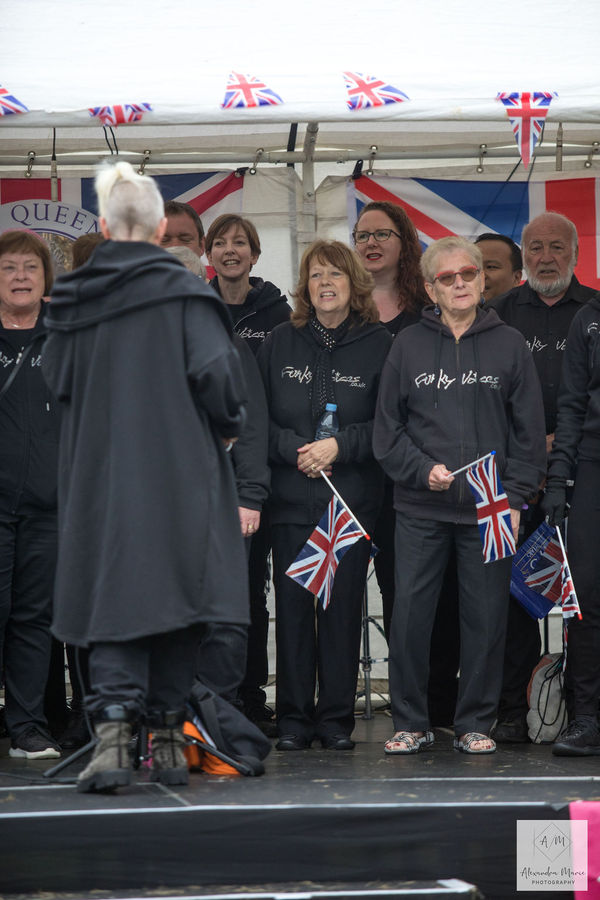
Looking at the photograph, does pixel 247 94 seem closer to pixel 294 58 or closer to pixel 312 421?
pixel 294 58

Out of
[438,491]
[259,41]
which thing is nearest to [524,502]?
[438,491]

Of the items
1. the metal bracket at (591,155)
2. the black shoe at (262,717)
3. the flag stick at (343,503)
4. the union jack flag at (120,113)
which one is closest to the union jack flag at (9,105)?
the union jack flag at (120,113)

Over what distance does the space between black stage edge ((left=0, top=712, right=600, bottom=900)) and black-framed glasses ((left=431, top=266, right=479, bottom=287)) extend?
1926mm

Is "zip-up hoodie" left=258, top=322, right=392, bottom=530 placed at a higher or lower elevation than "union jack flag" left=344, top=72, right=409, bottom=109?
lower

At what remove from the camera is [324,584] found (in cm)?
468

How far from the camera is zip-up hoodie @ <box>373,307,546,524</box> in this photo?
4.52 meters

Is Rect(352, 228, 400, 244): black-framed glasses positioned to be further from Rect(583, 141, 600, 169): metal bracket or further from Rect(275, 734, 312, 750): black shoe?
Rect(275, 734, 312, 750): black shoe

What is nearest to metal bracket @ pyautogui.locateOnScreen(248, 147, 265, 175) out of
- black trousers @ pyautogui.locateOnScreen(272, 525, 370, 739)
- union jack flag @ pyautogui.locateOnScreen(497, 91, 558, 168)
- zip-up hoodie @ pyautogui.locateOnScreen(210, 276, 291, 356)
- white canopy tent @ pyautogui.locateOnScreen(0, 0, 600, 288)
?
white canopy tent @ pyautogui.locateOnScreen(0, 0, 600, 288)

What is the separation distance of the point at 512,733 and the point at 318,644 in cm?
89

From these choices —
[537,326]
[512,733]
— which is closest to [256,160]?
[537,326]

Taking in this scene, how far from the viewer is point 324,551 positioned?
4.68m

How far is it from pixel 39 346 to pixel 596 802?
2.62 meters

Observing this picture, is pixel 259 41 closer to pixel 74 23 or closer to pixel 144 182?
pixel 74 23

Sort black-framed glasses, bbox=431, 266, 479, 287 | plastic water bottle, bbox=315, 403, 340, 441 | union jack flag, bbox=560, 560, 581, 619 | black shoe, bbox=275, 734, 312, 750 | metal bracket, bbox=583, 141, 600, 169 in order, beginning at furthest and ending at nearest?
1. metal bracket, bbox=583, 141, 600, 169
2. plastic water bottle, bbox=315, 403, 340, 441
3. black shoe, bbox=275, 734, 312, 750
4. black-framed glasses, bbox=431, 266, 479, 287
5. union jack flag, bbox=560, 560, 581, 619
